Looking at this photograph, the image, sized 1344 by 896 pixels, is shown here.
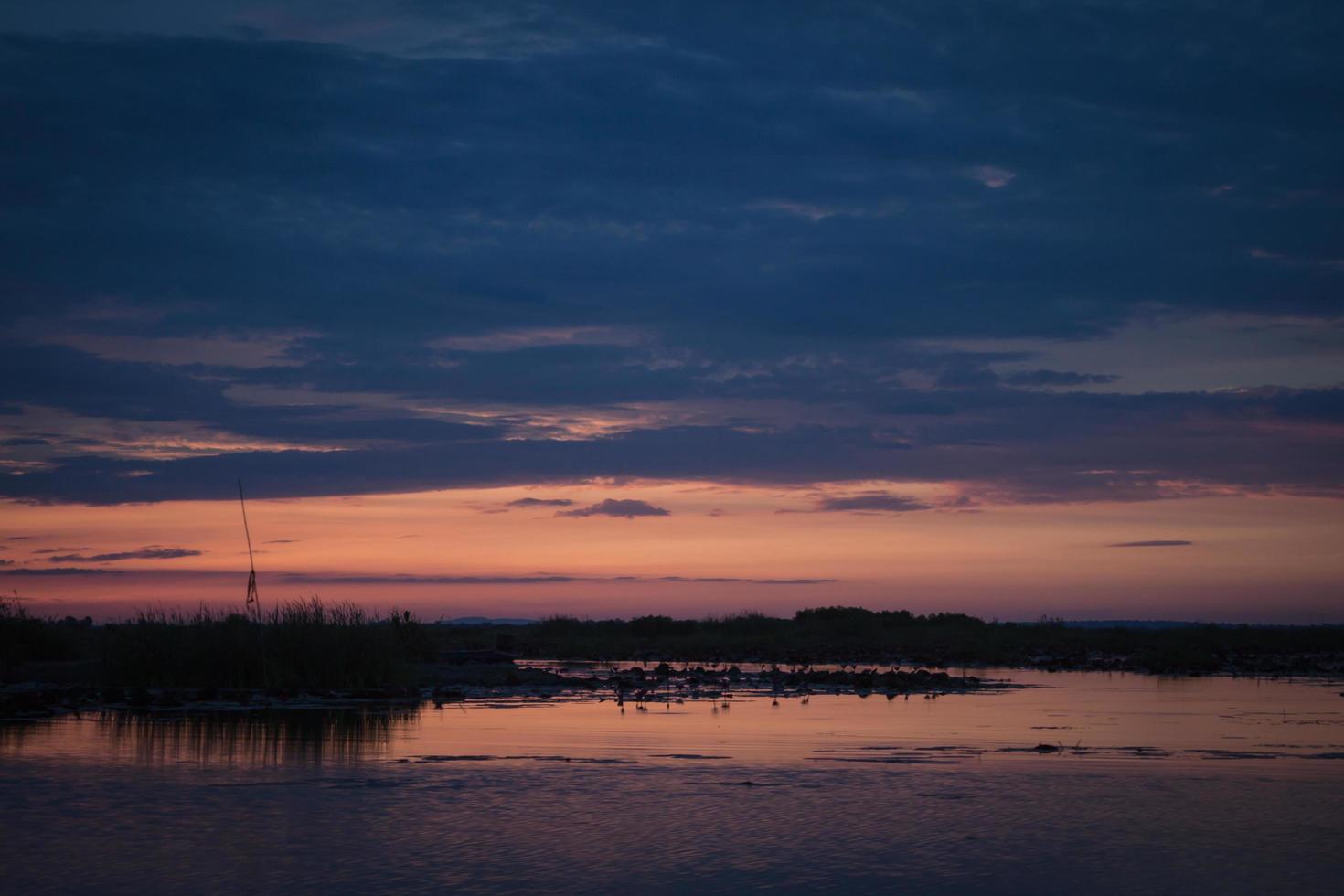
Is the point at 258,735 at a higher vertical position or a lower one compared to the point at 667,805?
higher

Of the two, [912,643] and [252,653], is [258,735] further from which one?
[912,643]

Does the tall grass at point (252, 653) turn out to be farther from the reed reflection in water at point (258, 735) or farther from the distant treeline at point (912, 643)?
the distant treeline at point (912, 643)

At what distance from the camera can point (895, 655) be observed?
168 feet

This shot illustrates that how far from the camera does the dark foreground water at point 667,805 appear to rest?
36.0 ft

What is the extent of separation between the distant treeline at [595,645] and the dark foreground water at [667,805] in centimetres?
665

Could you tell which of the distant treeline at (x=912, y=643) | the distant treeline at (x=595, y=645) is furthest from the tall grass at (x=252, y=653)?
the distant treeline at (x=912, y=643)

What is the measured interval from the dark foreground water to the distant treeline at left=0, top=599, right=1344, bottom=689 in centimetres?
665

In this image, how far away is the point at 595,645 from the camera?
57.6 meters

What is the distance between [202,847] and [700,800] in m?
5.56

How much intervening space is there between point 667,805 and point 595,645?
4382 cm

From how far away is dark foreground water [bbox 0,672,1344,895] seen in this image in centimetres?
1098

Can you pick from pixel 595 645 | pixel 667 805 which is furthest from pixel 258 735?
pixel 595 645

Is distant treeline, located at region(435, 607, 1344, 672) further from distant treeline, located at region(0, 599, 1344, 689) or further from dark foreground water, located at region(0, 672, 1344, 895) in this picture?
dark foreground water, located at region(0, 672, 1344, 895)

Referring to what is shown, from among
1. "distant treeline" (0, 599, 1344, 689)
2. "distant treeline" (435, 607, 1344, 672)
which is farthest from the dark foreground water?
"distant treeline" (435, 607, 1344, 672)
